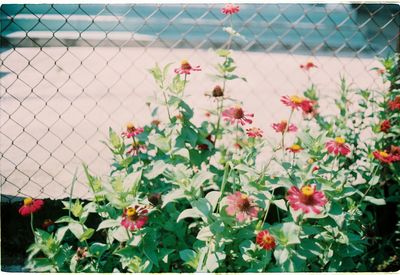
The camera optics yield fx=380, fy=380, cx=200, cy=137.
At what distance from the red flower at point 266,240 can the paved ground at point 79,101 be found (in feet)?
2.04

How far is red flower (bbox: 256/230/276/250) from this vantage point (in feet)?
3.86

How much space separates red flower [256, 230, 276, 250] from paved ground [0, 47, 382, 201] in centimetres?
62

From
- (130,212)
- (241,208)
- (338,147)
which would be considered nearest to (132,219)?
(130,212)

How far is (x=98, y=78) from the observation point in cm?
350

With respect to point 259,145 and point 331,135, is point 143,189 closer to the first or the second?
point 259,145

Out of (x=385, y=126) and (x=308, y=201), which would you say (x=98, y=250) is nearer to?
(x=308, y=201)

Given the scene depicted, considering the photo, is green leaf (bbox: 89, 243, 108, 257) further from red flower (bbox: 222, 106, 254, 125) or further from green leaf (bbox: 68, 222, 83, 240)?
red flower (bbox: 222, 106, 254, 125)

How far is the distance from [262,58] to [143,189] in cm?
372

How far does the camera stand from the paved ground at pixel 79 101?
2.09 metres

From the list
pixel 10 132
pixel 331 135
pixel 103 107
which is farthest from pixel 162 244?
pixel 103 107

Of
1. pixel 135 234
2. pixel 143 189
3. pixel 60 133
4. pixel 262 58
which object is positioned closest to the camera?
pixel 135 234

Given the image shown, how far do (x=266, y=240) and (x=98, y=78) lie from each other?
2725 millimetres

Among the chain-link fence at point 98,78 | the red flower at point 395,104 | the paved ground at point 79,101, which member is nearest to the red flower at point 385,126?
the red flower at point 395,104

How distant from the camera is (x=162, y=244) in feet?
4.89
